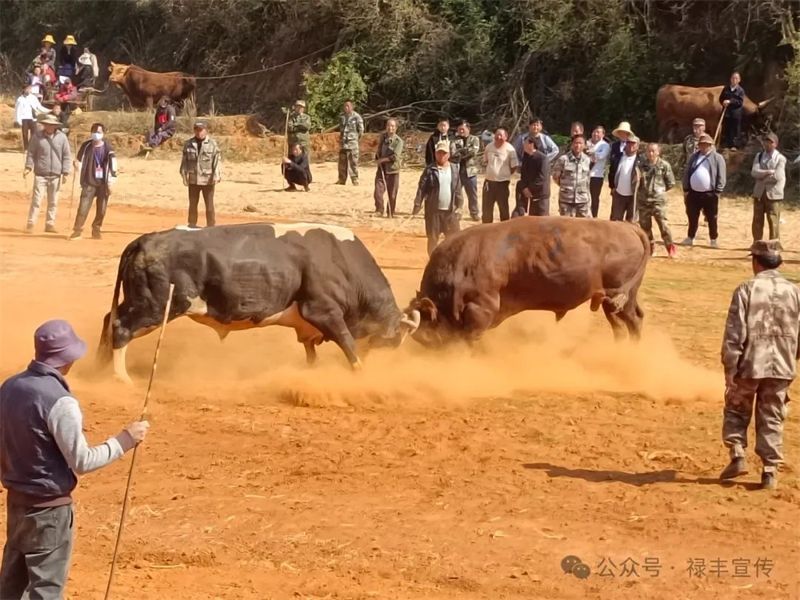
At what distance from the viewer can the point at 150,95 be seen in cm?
3625

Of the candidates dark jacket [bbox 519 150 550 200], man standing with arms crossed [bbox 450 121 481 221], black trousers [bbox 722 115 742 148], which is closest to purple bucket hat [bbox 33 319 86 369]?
dark jacket [bbox 519 150 550 200]

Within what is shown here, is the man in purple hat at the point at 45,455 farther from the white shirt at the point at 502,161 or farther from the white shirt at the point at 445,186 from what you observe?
the white shirt at the point at 502,161

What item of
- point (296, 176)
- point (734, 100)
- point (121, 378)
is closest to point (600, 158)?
point (734, 100)

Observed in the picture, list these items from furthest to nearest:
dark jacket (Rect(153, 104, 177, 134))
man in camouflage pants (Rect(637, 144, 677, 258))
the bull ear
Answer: dark jacket (Rect(153, 104, 177, 134)) < man in camouflage pants (Rect(637, 144, 677, 258)) < the bull ear

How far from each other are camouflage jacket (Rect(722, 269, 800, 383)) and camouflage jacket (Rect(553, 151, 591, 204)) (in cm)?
985

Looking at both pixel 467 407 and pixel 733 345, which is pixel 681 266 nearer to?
pixel 467 407

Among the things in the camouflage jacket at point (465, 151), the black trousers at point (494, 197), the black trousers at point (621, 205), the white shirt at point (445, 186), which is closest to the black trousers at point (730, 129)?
the camouflage jacket at point (465, 151)

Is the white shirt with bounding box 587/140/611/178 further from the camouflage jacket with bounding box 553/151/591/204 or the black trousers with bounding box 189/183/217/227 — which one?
the black trousers with bounding box 189/183/217/227

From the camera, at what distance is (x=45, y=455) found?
225 inches

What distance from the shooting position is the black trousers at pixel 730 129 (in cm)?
2711

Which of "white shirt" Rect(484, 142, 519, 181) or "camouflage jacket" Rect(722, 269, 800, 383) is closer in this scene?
"camouflage jacket" Rect(722, 269, 800, 383)

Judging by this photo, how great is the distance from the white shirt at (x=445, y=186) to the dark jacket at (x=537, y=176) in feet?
4.79

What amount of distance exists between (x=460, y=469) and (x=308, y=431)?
1.57 meters

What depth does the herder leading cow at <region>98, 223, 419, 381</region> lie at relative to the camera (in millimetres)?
11375
